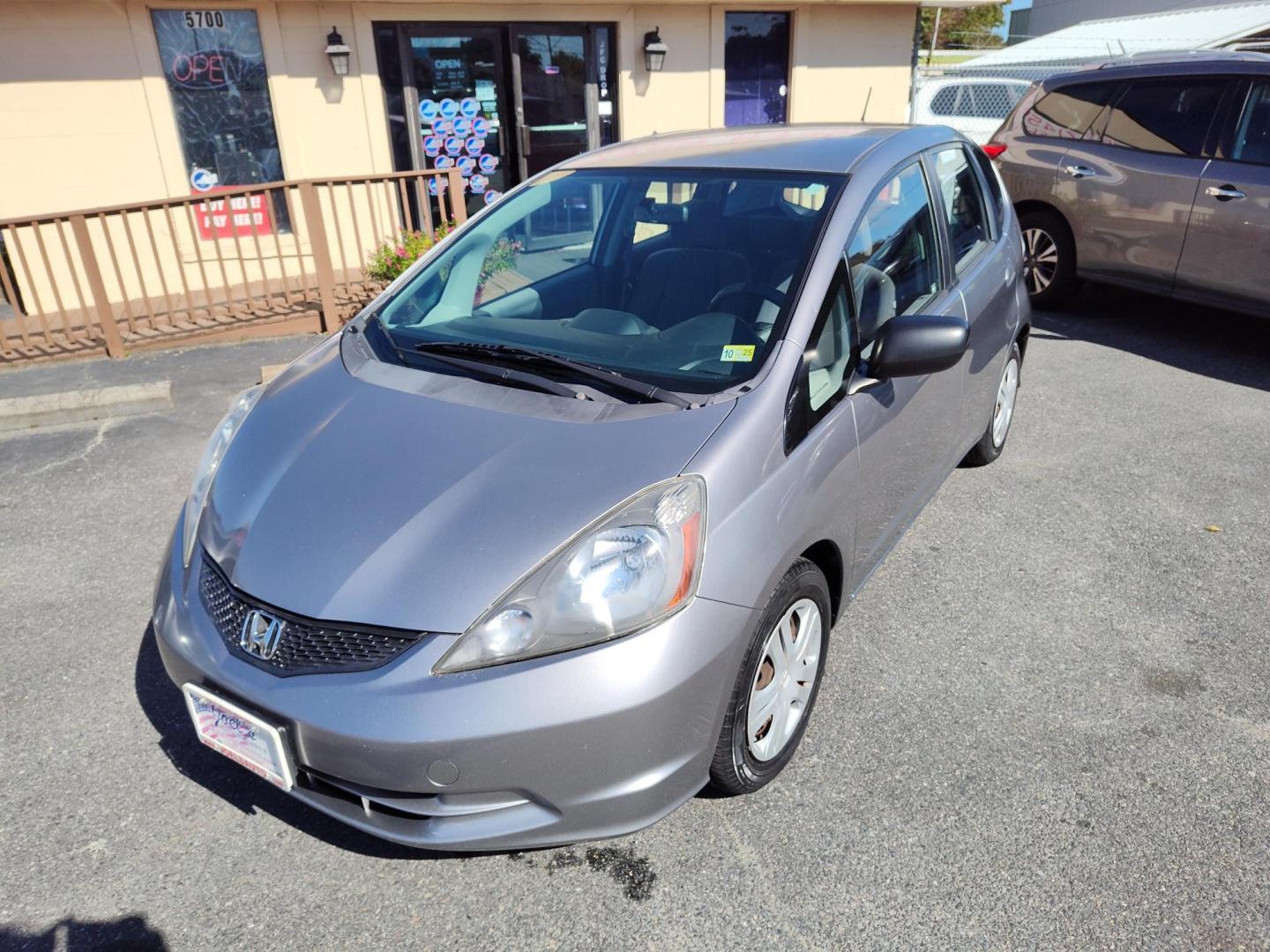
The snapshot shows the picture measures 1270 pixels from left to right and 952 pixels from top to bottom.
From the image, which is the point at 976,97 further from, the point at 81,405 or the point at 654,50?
the point at 81,405

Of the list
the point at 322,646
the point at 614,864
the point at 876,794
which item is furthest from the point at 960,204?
the point at 322,646

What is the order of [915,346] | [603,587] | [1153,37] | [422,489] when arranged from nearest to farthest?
[603,587], [422,489], [915,346], [1153,37]

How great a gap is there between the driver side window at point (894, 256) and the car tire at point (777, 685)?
799mm

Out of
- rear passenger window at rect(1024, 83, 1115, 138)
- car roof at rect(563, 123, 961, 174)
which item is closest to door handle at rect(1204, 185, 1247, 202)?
rear passenger window at rect(1024, 83, 1115, 138)

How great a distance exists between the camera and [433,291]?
3273 mm

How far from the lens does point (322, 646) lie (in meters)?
2.08

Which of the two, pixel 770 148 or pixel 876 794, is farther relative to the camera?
pixel 770 148

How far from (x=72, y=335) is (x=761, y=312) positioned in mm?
6169

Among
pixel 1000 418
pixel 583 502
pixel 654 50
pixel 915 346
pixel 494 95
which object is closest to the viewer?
pixel 583 502

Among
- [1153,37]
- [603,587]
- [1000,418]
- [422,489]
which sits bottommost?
[1000,418]

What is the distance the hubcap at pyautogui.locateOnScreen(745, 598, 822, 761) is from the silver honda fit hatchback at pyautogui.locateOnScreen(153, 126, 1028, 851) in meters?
0.01

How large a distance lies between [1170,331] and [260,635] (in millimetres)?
6881

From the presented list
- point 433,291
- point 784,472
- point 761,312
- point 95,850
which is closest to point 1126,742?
point 784,472

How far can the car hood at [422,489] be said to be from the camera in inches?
82.4
